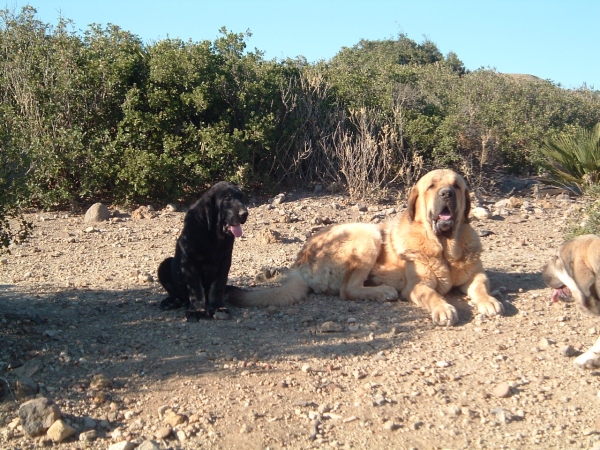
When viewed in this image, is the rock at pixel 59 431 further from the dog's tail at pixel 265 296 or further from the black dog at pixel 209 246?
the dog's tail at pixel 265 296

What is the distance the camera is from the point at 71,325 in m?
5.20

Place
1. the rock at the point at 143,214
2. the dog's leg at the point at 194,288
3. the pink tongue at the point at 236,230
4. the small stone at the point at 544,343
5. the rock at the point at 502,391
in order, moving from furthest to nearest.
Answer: the rock at the point at 143,214 < the dog's leg at the point at 194,288 < the pink tongue at the point at 236,230 < the small stone at the point at 544,343 < the rock at the point at 502,391

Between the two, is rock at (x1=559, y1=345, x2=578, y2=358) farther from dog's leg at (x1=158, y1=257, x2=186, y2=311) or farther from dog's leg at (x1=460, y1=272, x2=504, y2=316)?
dog's leg at (x1=158, y1=257, x2=186, y2=311)

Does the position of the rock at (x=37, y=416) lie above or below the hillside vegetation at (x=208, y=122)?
below

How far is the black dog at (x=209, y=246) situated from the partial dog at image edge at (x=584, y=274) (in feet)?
8.15

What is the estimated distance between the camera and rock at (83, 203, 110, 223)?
9.78m

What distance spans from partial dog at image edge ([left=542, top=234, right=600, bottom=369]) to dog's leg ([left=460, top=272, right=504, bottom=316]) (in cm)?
94

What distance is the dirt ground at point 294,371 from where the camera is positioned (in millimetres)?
3652

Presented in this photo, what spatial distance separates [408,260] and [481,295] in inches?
30.8

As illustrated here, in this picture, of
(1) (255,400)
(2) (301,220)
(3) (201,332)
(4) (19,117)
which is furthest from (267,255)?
(4) (19,117)

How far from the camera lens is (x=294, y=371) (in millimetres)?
4395

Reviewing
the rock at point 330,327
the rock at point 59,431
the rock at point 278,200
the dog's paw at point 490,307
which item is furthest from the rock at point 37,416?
the rock at point 278,200

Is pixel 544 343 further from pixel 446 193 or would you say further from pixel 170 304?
pixel 170 304

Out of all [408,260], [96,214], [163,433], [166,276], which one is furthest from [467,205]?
[96,214]
